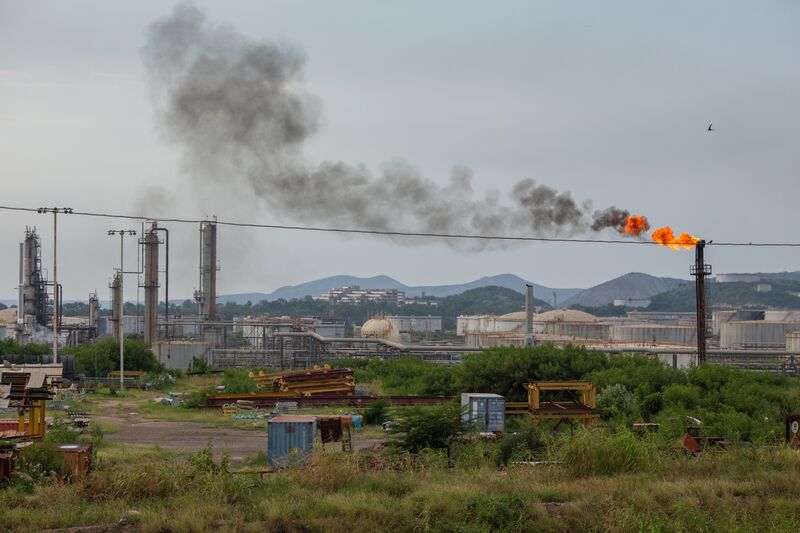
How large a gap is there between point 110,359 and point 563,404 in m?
25.5

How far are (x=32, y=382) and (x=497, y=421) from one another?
10925 millimetres

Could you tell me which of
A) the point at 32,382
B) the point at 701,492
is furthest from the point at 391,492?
the point at 32,382

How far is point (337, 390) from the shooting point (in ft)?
103

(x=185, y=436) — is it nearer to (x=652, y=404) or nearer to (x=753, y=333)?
(x=652, y=404)

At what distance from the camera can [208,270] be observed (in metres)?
56.9

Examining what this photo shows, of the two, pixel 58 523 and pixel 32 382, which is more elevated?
pixel 32 382

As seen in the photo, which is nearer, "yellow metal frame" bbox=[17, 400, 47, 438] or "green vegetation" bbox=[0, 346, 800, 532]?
"green vegetation" bbox=[0, 346, 800, 532]

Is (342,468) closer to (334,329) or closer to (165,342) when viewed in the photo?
(165,342)

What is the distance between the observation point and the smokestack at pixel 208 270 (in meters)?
56.4

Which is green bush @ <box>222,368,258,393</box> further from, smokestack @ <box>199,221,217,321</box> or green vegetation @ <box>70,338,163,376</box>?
smokestack @ <box>199,221,217,321</box>

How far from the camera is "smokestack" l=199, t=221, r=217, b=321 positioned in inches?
2219

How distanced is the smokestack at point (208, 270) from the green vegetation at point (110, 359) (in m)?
15.5

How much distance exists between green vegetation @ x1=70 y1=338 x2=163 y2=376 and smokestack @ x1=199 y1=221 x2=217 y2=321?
15.5 m

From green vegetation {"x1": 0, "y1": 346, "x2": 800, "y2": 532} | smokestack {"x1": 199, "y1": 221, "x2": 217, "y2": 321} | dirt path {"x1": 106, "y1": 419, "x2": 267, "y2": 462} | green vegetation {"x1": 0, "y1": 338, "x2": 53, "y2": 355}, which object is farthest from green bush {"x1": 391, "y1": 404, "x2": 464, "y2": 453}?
smokestack {"x1": 199, "y1": 221, "x2": 217, "y2": 321}
